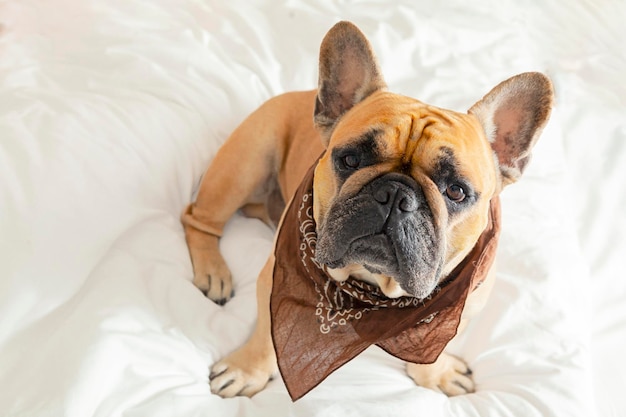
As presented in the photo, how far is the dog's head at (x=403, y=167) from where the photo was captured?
4.59 ft

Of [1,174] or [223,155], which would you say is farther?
[223,155]

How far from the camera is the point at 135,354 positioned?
1679 millimetres

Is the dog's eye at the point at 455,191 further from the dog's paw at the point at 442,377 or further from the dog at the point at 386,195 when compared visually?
the dog's paw at the point at 442,377

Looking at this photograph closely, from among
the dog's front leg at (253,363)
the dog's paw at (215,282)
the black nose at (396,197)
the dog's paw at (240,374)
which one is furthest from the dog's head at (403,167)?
the dog's paw at (215,282)

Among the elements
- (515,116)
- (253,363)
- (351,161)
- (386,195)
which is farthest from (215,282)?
(515,116)

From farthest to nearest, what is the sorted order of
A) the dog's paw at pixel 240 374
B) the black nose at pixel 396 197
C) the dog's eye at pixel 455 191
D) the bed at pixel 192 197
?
the dog's paw at pixel 240 374 < the bed at pixel 192 197 < the dog's eye at pixel 455 191 < the black nose at pixel 396 197

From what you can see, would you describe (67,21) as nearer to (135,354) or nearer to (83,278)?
(83,278)

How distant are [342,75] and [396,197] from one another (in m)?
0.51

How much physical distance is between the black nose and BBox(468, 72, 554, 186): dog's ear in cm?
43

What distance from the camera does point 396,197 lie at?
4.50 ft

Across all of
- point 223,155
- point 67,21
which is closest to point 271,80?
point 223,155

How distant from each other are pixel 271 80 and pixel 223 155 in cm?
57

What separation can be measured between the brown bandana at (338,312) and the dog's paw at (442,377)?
18 centimetres

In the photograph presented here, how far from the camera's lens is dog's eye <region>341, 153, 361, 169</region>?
1521mm
